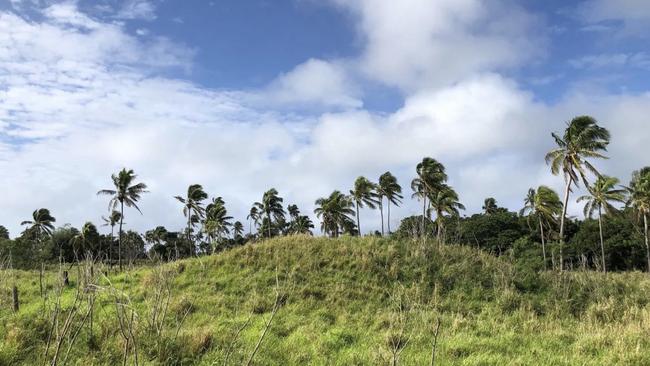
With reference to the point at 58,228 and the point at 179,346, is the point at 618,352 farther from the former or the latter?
the point at 58,228

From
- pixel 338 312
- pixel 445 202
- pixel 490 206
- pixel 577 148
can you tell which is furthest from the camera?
pixel 490 206

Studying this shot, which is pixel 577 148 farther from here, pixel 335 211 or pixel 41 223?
pixel 41 223

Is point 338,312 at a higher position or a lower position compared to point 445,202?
lower

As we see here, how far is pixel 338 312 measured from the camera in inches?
576

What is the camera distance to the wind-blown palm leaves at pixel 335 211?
61.6 meters

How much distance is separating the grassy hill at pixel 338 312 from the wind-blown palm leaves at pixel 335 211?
39902 mm

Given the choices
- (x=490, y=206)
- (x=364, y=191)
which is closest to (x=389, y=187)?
(x=364, y=191)

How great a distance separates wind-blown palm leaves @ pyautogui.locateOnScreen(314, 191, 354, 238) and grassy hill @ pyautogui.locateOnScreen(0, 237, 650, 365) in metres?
39.9

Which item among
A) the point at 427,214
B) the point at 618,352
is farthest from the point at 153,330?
the point at 427,214

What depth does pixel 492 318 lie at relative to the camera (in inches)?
549

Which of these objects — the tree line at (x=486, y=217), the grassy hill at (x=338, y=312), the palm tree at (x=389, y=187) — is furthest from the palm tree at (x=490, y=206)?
the grassy hill at (x=338, y=312)

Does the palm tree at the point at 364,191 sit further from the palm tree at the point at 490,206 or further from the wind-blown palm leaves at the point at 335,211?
the palm tree at the point at 490,206

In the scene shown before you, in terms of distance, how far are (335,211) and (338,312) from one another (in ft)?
155

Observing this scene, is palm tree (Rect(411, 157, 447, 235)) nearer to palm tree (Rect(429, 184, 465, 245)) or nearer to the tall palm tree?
palm tree (Rect(429, 184, 465, 245))
